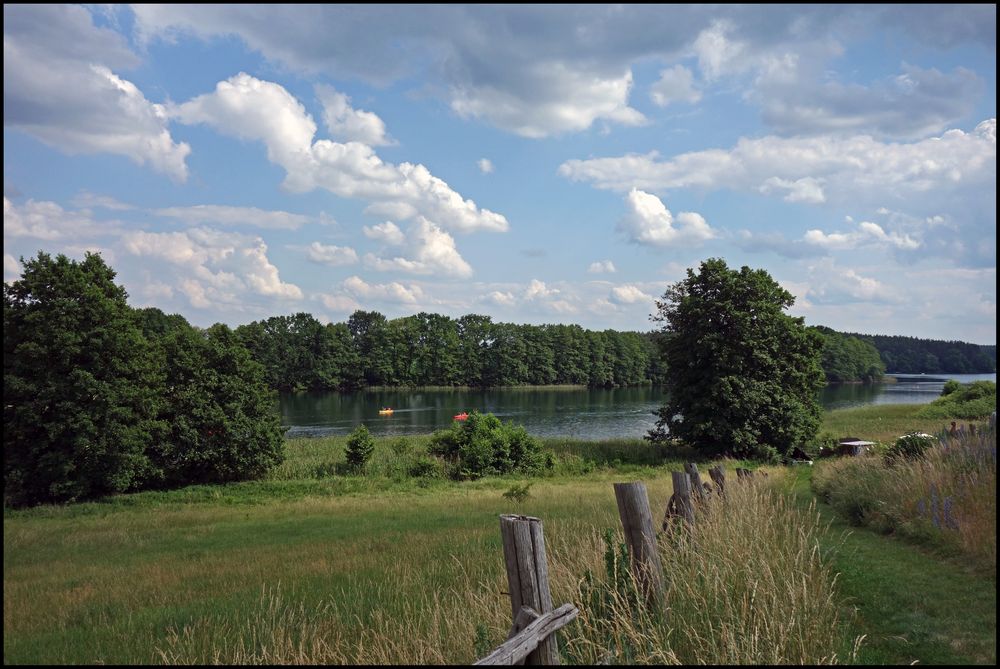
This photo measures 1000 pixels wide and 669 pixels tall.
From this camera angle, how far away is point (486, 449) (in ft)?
102

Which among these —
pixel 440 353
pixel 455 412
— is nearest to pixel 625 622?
pixel 455 412

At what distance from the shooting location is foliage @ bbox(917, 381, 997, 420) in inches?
1455

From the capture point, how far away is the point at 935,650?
5855mm

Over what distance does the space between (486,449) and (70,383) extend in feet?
59.8

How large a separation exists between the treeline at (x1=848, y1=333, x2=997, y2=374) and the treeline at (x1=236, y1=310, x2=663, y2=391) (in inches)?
2572

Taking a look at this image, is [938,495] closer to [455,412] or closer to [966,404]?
[966,404]

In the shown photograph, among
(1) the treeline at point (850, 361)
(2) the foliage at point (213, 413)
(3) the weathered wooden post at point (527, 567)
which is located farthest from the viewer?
(1) the treeline at point (850, 361)

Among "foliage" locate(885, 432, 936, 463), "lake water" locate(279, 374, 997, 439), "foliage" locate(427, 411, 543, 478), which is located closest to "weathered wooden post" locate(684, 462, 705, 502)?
"foliage" locate(885, 432, 936, 463)

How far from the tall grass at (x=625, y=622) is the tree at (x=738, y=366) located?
2725 centimetres

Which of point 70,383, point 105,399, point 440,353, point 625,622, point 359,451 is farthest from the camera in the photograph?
point 440,353

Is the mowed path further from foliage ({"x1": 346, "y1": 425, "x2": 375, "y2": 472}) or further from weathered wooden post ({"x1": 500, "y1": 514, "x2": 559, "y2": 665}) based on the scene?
foliage ({"x1": 346, "y1": 425, "x2": 375, "y2": 472})

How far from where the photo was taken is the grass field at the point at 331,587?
5852 mm

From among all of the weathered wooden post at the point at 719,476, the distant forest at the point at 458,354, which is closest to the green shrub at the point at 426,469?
the weathered wooden post at the point at 719,476

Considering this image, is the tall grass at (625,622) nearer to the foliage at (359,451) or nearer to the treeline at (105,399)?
the treeline at (105,399)
